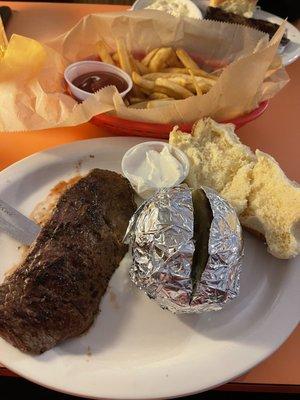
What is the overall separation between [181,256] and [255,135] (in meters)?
0.82

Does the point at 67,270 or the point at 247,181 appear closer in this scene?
the point at 67,270

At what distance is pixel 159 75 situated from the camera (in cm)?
168

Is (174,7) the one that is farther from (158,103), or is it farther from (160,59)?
(158,103)

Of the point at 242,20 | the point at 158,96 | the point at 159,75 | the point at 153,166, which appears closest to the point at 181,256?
the point at 153,166

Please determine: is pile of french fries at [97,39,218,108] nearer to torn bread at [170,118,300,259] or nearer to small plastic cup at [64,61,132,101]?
small plastic cup at [64,61,132,101]

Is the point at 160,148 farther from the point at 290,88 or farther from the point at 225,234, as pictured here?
the point at 290,88

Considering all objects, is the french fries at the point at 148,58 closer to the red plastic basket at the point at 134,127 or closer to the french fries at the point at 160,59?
the french fries at the point at 160,59

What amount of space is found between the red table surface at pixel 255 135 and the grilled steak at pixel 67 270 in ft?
0.39

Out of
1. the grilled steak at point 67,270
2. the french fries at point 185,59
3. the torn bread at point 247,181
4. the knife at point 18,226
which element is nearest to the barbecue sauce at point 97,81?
the french fries at point 185,59

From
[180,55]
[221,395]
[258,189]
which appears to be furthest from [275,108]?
[221,395]

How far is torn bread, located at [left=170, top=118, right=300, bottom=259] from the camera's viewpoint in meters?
1.25

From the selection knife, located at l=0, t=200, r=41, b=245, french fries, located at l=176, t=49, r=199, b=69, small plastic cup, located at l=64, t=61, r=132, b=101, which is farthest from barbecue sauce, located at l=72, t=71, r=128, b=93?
knife, located at l=0, t=200, r=41, b=245

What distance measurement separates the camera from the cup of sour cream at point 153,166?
52.1 inches

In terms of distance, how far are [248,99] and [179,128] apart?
25cm
